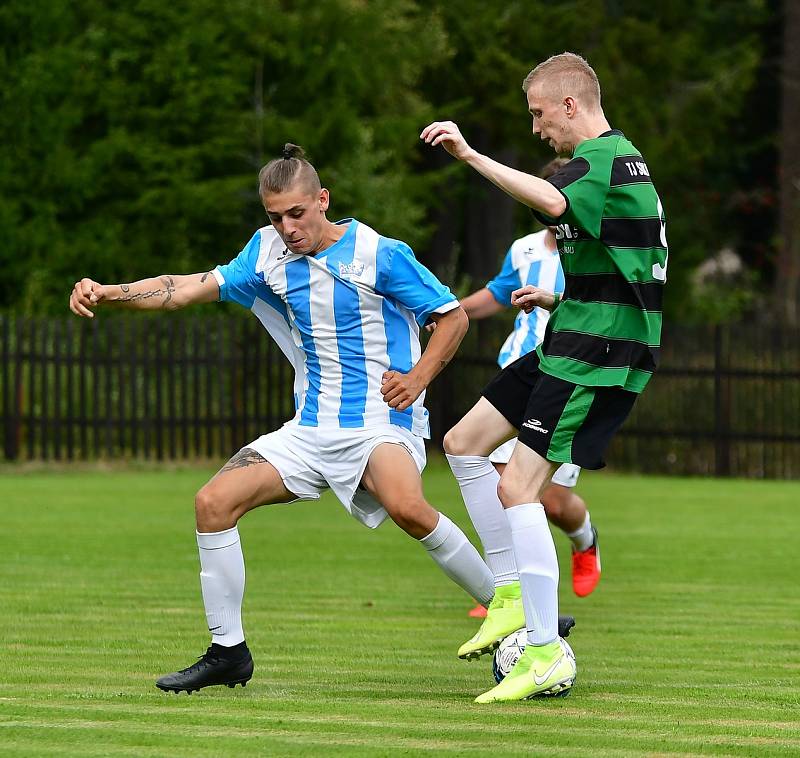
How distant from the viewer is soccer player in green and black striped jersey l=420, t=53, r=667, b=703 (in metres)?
5.97

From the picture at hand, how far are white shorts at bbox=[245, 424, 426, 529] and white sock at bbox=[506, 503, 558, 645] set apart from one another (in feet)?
2.54

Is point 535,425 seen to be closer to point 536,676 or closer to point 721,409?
point 536,676

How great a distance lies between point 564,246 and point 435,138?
0.65m

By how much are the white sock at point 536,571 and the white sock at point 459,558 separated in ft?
1.74

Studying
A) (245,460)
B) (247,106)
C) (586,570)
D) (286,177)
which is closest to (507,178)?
(286,177)

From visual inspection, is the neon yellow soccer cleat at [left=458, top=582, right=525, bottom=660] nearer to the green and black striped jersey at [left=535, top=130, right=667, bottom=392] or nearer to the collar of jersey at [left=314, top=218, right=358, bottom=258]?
the green and black striped jersey at [left=535, top=130, right=667, bottom=392]

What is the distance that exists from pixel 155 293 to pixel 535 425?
1.71 meters

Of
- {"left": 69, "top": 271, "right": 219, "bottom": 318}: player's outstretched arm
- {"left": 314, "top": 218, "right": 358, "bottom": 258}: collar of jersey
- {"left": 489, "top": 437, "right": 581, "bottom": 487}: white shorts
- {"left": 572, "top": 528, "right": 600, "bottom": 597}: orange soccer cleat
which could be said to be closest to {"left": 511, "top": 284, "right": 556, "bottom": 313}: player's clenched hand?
{"left": 314, "top": 218, "right": 358, "bottom": 258}: collar of jersey

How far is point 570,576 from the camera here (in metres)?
11.1

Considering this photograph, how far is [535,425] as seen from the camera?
244 inches

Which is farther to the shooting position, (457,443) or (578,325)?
(457,443)

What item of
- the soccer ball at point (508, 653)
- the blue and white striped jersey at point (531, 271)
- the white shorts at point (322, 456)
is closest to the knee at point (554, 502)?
the blue and white striped jersey at point (531, 271)

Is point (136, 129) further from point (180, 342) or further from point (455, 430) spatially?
point (455, 430)

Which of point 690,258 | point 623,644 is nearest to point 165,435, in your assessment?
point 623,644
